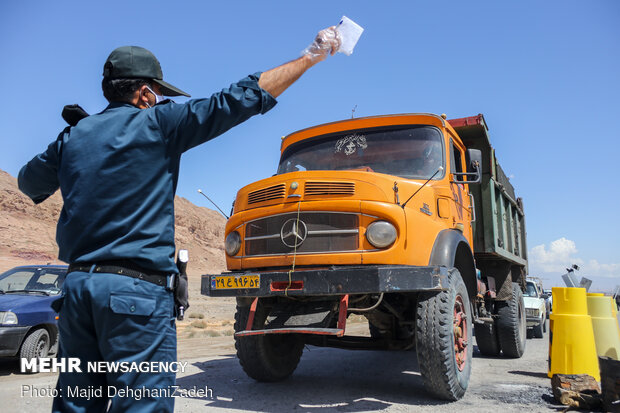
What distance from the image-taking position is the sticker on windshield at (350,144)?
6.21 m

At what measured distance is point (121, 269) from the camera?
1.97 metres

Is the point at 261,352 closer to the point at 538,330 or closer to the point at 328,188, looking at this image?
the point at 328,188

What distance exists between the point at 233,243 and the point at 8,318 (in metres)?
4.47

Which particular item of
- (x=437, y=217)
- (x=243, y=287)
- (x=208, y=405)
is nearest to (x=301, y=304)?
(x=243, y=287)

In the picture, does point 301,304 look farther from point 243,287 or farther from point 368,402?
point 368,402

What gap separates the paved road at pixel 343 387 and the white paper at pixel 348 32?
3.75m

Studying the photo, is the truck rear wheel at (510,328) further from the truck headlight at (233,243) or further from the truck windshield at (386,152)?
the truck headlight at (233,243)

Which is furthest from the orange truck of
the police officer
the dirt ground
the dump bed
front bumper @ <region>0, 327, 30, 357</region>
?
front bumper @ <region>0, 327, 30, 357</region>

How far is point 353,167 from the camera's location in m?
6.10

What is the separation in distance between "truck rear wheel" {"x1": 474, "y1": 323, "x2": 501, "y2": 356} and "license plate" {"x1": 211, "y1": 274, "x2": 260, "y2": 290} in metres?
5.64

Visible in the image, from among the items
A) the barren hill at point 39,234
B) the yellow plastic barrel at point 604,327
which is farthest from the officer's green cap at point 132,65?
the barren hill at point 39,234

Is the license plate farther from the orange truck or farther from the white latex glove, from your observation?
the white latex glove

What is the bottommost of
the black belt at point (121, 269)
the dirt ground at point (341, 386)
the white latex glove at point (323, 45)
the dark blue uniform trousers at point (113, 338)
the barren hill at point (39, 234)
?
the dirt ground at point (341, 386)

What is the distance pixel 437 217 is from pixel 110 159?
4.27 m
